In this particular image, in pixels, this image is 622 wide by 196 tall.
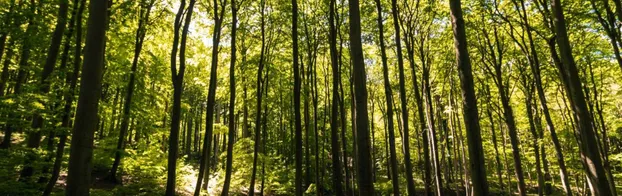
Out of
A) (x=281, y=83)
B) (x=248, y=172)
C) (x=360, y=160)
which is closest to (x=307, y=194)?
(x=248, y=172)

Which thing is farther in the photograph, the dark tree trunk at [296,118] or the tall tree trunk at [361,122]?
the dark tree trunk at [296,118]

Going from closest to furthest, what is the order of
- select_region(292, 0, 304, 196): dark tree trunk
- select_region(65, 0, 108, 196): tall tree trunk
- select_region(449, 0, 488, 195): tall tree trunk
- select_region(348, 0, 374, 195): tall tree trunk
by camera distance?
select_region(449, 0, 488, 195): tall tree trunk
select_region(65, 0, 108, 196): tall tree trunk
select_region(348, 0, 374, 195): tall tree trunk
select_region(292, 0, 304, 196): dark tree trunk

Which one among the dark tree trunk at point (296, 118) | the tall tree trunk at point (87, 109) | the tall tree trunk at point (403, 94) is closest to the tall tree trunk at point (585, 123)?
the tall tree trunk at point (403, 94)

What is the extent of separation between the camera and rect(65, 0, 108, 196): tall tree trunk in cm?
570

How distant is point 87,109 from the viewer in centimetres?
581

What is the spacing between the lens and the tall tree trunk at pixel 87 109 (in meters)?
5.70

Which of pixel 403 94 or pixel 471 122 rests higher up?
pixel 403 94

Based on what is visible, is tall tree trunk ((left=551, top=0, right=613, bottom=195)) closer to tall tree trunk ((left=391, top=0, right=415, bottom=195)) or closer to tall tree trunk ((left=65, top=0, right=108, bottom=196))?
tall tree trunk ((left=391, top=0, right=415, bottom=195))

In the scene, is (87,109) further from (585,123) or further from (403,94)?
(585,123)

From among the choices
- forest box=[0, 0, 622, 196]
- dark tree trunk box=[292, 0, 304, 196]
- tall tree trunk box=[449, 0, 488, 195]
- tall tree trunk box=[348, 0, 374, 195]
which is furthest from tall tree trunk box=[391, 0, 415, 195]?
tall tree trunk box=[449, 0, 488, 195]

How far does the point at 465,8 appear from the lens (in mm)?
14047

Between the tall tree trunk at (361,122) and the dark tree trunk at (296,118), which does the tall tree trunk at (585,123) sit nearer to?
the tall tree trunk at (361,122)

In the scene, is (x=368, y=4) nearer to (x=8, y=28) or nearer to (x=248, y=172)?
(x=248, y=172)

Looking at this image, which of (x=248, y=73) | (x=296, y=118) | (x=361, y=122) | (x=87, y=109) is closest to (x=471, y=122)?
(x=361, y=122)
